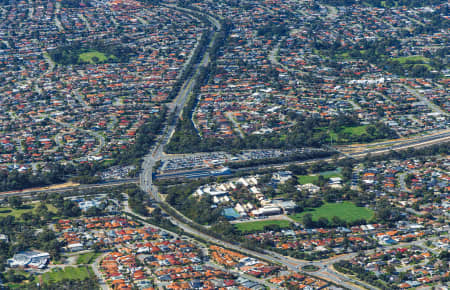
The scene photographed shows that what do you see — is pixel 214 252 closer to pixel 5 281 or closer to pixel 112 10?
pixel 5 281

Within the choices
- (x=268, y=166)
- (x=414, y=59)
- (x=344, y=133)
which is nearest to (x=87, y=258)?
(x=268, y=166)

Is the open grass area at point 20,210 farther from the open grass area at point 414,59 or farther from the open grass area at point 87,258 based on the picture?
the open grass area at point 414,59

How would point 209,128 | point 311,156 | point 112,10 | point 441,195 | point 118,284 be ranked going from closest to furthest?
point 118,284 → point 441,195 → point 311,156 → point 209,128 → point 112,10

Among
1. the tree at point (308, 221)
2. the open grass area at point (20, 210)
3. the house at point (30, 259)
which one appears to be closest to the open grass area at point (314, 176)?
the tree at point (308, 221)

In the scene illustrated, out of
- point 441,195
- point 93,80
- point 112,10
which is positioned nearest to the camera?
point 441,195

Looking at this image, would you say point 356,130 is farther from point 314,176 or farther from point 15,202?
point 15,202

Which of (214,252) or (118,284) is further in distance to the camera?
(214,252)

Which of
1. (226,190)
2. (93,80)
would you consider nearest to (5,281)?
(226,190)
